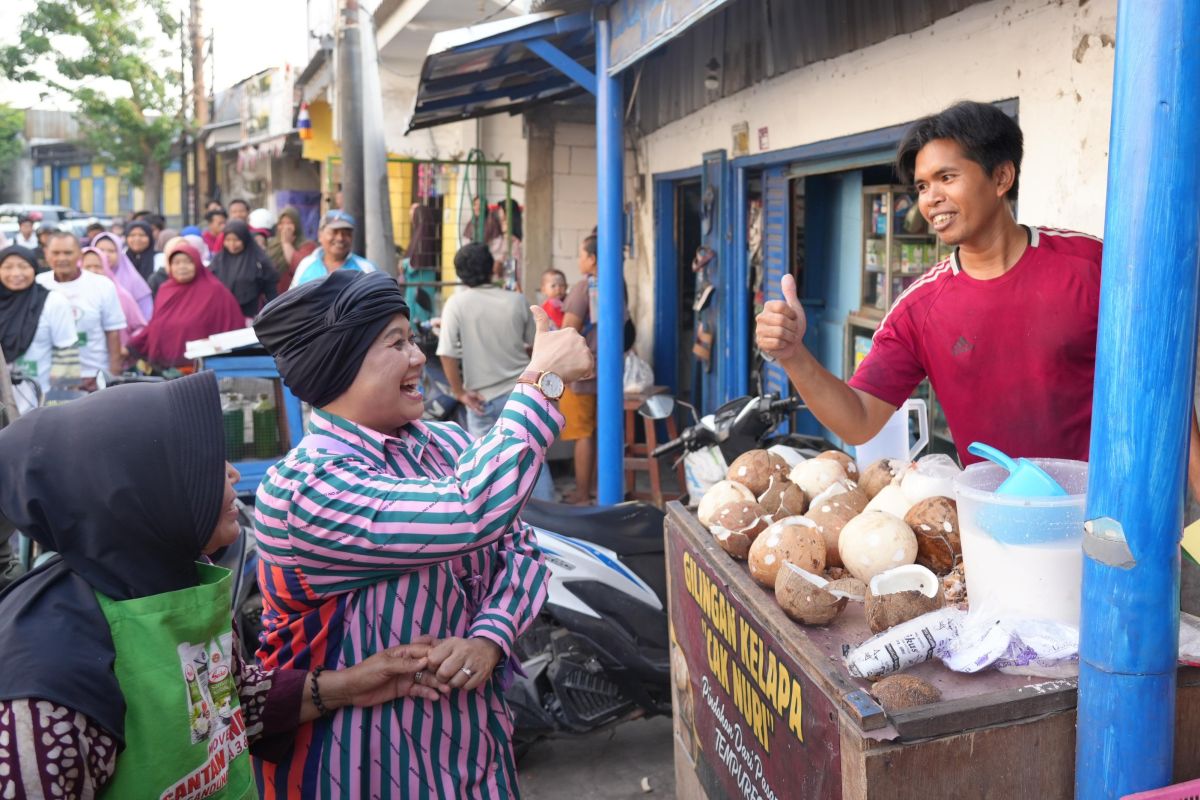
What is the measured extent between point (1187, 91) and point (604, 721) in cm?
290

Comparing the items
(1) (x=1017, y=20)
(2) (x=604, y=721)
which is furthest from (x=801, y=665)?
(1) (x=1017, y=20)

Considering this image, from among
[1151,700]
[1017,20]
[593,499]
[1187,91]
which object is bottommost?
[593,499]

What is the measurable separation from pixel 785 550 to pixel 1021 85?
2.35 meters

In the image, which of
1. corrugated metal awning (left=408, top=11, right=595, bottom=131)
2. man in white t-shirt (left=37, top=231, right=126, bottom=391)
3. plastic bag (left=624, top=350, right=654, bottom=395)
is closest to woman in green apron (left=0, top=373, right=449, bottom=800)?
corrugated metal awning (left=408, top=11, right=595, bottom=131)

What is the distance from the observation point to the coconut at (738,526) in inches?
95.8

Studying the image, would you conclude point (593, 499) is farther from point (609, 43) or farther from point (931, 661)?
point (931, 661)

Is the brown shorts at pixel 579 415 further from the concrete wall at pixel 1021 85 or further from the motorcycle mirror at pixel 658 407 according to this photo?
the motorcycle mirror at pixel 658 407

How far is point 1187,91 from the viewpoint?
4.42 feet

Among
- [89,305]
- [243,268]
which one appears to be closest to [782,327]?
[89,305]

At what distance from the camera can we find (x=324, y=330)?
1.78m

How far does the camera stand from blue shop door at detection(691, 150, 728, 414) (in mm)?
7023

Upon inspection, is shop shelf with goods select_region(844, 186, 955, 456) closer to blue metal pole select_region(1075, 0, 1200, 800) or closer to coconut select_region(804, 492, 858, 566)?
coconut select_region(804, 492, 858, 566)

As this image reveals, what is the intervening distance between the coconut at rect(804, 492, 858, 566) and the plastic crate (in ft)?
2.73

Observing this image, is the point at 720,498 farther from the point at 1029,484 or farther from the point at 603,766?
the point at 603,766
